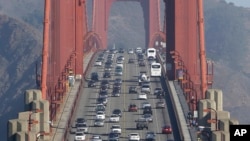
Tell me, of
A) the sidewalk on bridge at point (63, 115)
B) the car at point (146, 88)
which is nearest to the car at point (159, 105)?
the sidewalk on bridge at point (63, 115)

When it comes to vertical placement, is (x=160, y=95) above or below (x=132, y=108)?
above

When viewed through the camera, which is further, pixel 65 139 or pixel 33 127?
pixel 65 139

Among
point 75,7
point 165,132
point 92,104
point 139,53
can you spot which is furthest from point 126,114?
point 139,53

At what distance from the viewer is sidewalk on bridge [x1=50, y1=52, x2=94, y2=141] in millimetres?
93000

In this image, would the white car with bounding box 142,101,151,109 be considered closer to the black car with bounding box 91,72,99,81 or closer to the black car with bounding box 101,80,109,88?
the black car with bounding box 101,80,109,88

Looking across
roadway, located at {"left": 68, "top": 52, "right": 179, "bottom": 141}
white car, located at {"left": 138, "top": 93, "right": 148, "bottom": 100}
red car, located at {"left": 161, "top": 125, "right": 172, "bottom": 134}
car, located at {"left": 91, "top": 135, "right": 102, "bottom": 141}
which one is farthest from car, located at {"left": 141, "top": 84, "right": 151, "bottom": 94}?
car, located at {"left": 91, "top": 135, "right": 102, "bottom": 141}

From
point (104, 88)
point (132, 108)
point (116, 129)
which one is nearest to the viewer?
point (116, 129)

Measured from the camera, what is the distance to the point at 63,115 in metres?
106

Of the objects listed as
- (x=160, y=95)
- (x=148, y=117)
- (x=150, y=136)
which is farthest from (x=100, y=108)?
(x=150, y=136)

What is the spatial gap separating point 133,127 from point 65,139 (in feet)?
41.1

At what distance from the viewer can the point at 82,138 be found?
93.0 metres

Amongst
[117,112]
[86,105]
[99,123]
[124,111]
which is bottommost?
[99,123]

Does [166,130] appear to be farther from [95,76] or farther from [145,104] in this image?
[95,76]

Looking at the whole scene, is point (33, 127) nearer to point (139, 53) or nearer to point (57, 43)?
point (57, 43)
